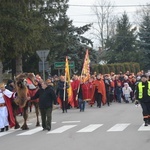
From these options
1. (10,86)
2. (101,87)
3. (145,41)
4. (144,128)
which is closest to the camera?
(144,128)

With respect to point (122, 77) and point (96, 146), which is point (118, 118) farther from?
point (122, 77)

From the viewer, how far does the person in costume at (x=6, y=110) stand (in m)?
17.6

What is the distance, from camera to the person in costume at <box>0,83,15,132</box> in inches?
693

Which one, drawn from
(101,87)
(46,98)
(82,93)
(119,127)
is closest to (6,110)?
(46,98)

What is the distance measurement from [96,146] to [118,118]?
307 inches

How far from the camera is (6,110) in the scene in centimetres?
1773

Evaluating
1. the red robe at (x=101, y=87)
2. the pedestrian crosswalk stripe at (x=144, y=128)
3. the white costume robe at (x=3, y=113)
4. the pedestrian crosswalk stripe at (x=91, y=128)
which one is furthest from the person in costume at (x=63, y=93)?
the pedestrian crosswalk stripe at (x=144, y=128)

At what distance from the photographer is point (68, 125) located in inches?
711

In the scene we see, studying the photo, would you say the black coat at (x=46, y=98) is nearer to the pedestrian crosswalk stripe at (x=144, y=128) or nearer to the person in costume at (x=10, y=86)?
Answer: the pedestrian crosswalk stripe at (x=144, y=128)

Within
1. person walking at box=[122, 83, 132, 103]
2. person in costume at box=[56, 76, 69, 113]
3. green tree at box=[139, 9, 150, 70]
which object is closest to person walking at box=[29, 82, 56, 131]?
person in costume at box=[56, 76, 69, 113]

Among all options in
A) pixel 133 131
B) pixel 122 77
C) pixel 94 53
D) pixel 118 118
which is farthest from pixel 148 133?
pixel 94 53

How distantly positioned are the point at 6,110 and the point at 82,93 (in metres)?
8.48

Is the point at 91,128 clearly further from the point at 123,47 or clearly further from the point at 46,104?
the point at 123,47

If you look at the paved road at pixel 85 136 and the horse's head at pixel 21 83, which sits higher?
the horse's head at pixel 21 83
